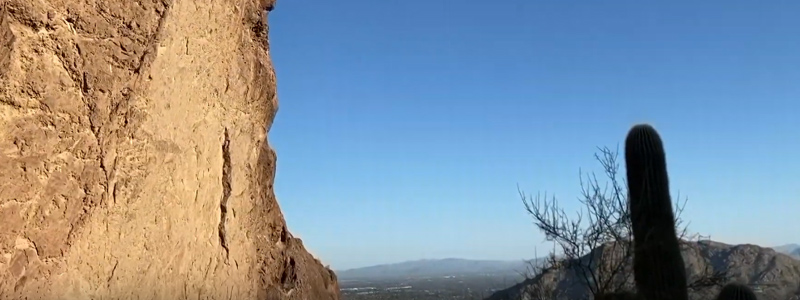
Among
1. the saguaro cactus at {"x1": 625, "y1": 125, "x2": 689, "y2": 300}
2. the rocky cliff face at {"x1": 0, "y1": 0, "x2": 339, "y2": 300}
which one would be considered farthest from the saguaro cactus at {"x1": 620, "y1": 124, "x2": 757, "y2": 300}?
the rocky cliff face at {"x1": 0, "y1": 0, "x2": 339, "y2": 300}

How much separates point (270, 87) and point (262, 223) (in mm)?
1133

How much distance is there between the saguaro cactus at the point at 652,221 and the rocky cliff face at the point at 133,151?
18.7 feet

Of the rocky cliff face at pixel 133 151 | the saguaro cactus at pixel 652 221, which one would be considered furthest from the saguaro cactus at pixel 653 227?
the rocky cliff face at pixel 133 151

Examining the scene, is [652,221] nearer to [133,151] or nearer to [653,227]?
[653,227]

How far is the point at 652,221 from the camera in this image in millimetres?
9617

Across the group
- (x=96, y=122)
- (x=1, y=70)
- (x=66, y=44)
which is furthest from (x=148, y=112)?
(x=1, y=70)

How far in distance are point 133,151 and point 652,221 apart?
7.45 metres

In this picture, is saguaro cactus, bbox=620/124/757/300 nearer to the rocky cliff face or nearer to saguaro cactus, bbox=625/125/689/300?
saguaro cactus, bbox=625/125/689/300

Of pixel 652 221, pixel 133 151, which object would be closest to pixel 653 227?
pixel 652 221

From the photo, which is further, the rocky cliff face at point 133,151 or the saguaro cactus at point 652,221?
the saguaro cactus at point 652,221

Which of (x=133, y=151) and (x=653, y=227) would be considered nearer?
(x=133, y=151)

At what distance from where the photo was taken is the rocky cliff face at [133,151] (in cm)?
359

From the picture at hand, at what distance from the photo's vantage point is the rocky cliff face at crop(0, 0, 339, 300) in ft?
11.8

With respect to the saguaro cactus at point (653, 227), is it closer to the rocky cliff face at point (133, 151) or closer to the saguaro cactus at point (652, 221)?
the saguaro cactus at point (652, 221)
